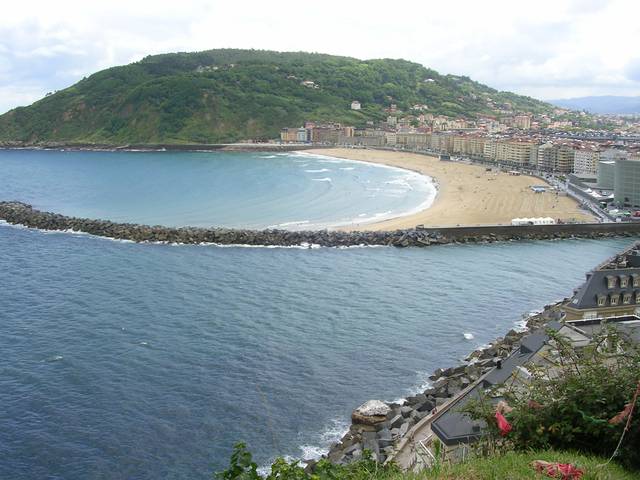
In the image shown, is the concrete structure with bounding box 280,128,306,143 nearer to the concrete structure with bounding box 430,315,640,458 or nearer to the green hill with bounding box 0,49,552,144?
the green hill with bounding box 0,49,552,144

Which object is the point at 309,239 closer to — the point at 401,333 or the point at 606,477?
the point at 401,333

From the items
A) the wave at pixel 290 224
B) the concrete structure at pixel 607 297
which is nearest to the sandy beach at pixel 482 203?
the wave at pixel 290 224

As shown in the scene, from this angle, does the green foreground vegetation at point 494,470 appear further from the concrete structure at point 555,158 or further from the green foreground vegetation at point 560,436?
the concrete structure at point 555,158

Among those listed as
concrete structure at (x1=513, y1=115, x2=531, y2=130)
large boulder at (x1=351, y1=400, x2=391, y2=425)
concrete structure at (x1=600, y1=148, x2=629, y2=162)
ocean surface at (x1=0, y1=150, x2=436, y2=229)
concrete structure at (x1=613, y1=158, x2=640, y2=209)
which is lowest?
large boulder at (x1=351, y1=400, x2=391, y2=425)

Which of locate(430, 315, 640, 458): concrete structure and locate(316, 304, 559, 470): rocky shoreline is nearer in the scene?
locate(430, 315, 640, 458): concrete structure

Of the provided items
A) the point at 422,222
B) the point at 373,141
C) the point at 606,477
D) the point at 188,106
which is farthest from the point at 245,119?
the point at 606,477

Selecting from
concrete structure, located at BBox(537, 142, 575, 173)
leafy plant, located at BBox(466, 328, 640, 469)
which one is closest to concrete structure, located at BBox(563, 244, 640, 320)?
leafy plant, located at BBox(466, 328, 640, 469)
